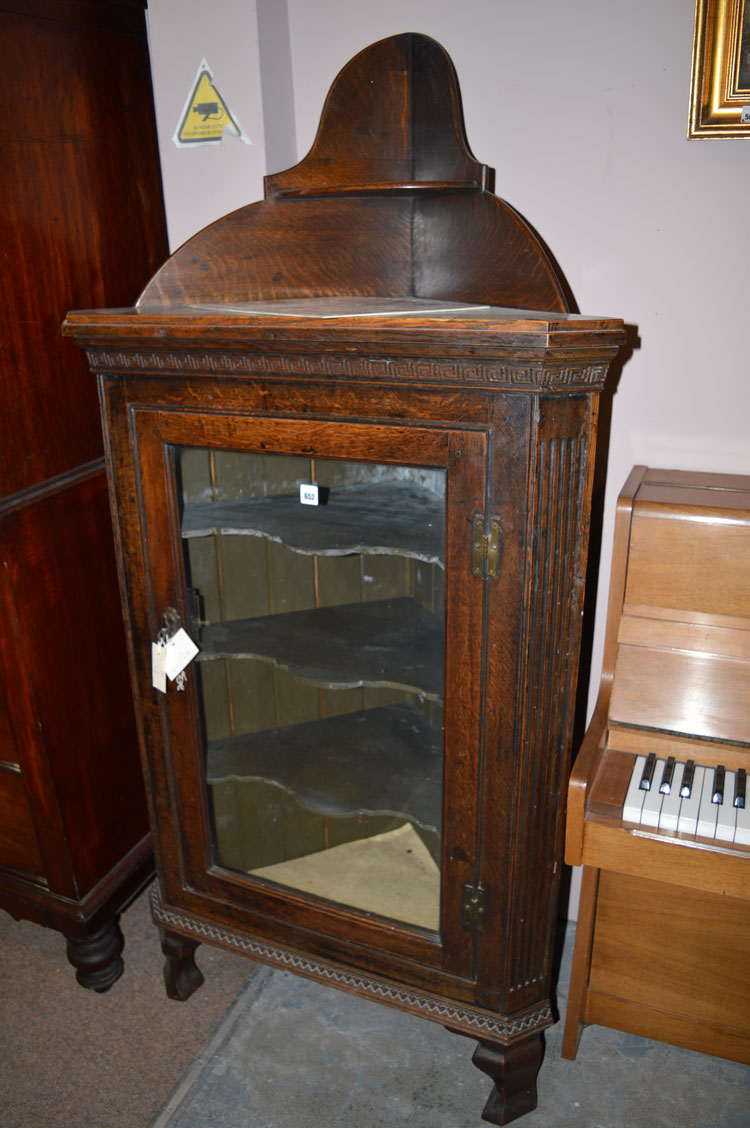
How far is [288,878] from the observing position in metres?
1.62

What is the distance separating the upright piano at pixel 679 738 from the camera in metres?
1.35

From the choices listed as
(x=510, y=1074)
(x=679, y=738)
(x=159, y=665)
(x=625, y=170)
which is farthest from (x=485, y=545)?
(x=510, y=1074)

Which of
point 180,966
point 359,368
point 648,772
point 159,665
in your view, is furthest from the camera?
point 180,966

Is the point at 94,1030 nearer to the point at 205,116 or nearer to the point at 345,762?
the point at 345,762

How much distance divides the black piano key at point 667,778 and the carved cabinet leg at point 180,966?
102 centimetres

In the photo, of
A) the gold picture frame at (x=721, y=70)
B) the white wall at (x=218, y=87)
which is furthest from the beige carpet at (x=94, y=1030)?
the gold picture frame at (x=721, y=70)

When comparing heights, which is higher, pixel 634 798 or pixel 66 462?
pixel 66 462

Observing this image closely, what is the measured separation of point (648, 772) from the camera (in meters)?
1.42

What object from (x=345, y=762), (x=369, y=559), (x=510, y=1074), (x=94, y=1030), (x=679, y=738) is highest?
(x=369, y=559)

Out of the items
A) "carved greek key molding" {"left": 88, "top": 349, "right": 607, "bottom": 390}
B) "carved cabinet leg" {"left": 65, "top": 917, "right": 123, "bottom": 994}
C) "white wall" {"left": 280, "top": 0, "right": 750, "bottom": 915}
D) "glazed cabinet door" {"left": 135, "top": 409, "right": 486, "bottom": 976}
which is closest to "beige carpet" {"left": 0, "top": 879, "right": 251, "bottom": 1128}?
"carved cabinet leg" {"left": 65, "top": 917, "right": 123, "bottom": 994}

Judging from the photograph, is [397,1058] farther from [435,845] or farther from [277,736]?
[277,736]

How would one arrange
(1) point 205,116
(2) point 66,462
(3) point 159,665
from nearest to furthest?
(3) point 159,665, (1) point 205,116, (2) point 66,462

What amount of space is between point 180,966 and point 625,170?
1.82 m

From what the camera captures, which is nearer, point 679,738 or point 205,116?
point 679,738
